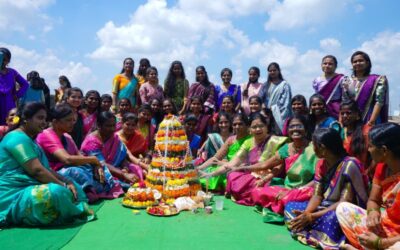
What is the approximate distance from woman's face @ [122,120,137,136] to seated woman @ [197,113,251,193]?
1512 mm

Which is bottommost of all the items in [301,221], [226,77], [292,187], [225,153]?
[301,221]

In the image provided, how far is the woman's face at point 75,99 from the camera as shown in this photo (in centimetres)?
695

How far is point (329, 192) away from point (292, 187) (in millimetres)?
1125

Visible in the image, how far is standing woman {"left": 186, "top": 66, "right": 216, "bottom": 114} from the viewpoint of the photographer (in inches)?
338

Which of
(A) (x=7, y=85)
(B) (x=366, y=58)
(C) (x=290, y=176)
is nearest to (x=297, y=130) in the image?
(C) (x=290, y=176)

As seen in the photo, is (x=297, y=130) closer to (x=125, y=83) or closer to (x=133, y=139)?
(x=133, y=139)

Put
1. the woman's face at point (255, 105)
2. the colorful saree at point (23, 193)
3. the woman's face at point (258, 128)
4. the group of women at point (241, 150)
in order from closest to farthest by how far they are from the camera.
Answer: the group of women at point (241, 150), the colorful saree at point (23, 193), the woman's face at point (258, 128), the woman's face at point (255, 105)

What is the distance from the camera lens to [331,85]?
6898 millimetres

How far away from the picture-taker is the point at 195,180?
238 inches

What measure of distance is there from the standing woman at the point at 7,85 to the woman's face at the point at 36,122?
3591mm

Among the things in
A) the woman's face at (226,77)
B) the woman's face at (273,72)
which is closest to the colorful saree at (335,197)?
the woman's face at (273,72)

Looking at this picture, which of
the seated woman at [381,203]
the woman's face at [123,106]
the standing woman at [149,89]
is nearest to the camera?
the seated woman at [381,203]

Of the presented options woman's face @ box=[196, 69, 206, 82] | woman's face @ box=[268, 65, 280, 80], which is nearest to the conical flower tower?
woman's face @ box=[196, 69, 206, 82]

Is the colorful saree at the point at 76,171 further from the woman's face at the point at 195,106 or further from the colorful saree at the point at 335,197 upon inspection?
the colorful saree at the point at 335,197
